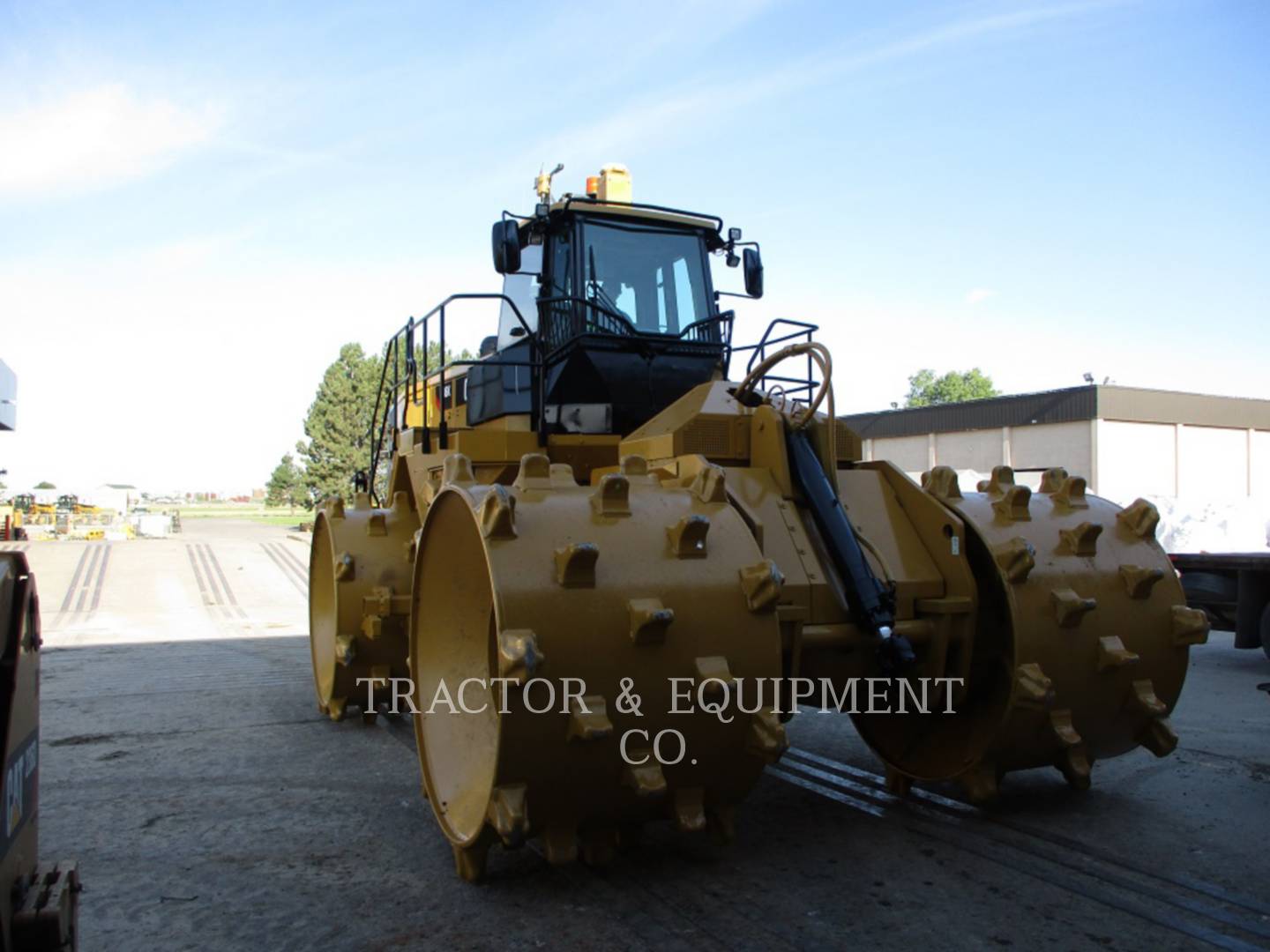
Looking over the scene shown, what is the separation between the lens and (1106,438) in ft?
101

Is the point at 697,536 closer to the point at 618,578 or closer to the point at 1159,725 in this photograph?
the point at 618,578

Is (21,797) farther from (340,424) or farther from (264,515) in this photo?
(264,515)

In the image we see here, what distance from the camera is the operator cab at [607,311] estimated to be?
642cm

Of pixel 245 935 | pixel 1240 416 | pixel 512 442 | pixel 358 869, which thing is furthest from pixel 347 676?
pixel 1240 416

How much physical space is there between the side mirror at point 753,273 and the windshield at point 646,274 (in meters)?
0.38

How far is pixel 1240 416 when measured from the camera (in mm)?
35125

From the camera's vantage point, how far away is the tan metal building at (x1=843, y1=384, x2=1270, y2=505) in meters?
31.1

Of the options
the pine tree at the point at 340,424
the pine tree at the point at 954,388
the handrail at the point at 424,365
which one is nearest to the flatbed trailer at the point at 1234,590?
the handrail at the point at 424,365

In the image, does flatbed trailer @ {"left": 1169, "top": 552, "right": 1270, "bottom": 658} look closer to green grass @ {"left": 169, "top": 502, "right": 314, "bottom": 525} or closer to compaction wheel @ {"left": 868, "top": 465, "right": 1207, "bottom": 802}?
compaction wheel @ {"left": 868, "top": 465, "right": 1207, "bottom": 802}

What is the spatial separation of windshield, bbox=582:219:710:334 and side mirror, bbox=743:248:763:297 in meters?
0.38

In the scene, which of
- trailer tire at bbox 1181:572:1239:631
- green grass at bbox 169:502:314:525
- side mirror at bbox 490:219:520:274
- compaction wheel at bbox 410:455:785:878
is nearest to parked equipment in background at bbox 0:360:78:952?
compaction wheel at bbox 410:455:785:878

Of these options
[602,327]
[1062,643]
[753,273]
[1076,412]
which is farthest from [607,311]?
[1076,412]

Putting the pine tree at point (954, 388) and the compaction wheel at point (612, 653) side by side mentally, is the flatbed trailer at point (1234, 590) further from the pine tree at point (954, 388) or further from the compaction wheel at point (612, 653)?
the pine tree at point (954, 388)

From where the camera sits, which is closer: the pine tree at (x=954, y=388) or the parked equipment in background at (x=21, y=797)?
the parked equipment in background at (x=21, y=797)
